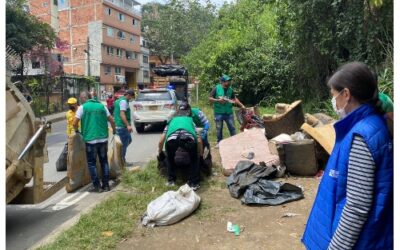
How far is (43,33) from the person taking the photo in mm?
25250

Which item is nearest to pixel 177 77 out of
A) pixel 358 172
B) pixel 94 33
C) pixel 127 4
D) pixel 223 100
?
pixel 223 100

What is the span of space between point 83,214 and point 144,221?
3.24 feet

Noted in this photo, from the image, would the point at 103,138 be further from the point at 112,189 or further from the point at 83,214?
the point at 83,214

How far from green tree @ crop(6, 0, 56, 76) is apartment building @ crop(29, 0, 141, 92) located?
26533 mm

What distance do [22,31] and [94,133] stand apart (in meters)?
19.1

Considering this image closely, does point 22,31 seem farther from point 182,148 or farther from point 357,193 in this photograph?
point 357,193

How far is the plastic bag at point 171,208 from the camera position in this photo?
5.33 m

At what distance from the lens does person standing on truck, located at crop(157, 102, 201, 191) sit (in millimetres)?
6695

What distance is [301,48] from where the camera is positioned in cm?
1491

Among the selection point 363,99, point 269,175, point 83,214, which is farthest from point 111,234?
point 363,99

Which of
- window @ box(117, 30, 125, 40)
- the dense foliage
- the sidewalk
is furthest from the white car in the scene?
window @ box(117, 30, 125, 40)

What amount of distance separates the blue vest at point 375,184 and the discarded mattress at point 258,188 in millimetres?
3641

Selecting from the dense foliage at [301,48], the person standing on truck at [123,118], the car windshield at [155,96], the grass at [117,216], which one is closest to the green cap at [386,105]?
the grass at [117,216]

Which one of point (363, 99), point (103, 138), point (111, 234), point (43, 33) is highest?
point (43, 33)
